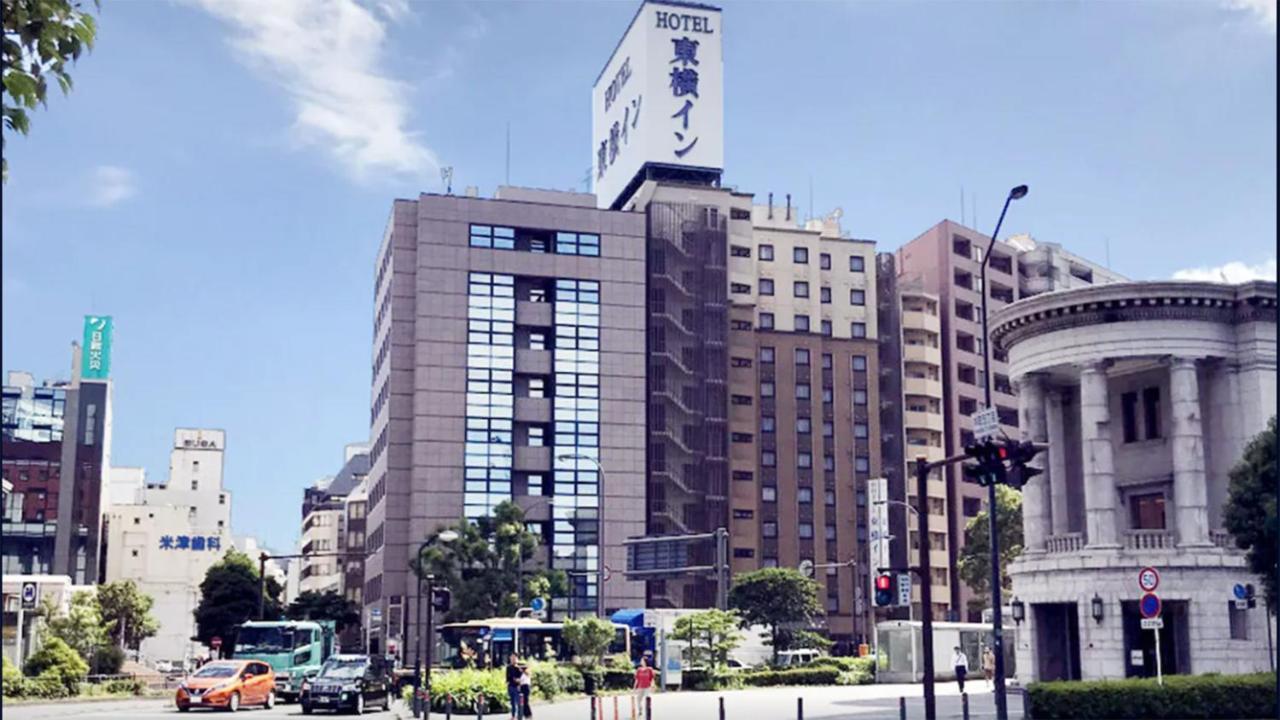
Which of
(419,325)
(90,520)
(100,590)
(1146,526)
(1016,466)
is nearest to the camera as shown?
(1016,466)

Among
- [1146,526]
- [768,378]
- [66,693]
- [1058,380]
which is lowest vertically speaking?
[66,693]

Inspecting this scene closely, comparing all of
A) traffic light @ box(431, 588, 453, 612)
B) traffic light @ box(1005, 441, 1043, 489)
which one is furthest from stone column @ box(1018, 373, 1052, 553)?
traffic light @ box(1005, 441, 1043, 489)

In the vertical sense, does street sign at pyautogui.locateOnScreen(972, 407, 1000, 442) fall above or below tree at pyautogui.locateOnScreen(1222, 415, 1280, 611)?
above

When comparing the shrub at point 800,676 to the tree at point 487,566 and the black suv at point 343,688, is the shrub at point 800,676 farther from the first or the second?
the black suv at point 343,688

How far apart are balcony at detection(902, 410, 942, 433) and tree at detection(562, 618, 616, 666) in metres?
64.5

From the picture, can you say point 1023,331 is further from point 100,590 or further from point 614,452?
point 100,590

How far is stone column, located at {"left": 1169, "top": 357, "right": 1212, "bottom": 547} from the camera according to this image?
43.1m

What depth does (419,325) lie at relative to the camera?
97688 millimetres

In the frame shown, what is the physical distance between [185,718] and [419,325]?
58.6m

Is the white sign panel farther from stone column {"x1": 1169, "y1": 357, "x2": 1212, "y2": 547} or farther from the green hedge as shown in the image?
the green hedge

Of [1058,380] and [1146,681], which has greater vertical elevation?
[1058,380]

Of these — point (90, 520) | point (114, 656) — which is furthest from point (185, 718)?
point (90, 520)

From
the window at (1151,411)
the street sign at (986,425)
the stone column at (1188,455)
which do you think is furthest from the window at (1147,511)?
A: the street sign at (986,425)

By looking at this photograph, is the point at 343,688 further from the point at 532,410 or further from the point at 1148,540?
the point at 532,410
